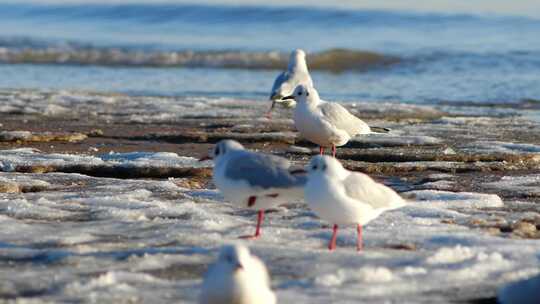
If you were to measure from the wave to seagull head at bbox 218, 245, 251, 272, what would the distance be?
2062 cm

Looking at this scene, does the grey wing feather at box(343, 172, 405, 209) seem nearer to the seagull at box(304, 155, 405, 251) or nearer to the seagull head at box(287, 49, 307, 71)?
the seagull at box(304, 155, 405, 251)

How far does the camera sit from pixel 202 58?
26641mm

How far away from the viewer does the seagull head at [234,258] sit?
13.0 feet

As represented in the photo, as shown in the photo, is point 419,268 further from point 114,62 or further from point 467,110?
point 114,62

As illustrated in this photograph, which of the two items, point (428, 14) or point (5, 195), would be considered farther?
point (428, 14)

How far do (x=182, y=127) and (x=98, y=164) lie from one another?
3.26m

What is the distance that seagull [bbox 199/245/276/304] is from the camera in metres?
3.96

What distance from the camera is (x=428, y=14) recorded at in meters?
45.8

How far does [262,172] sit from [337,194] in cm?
58

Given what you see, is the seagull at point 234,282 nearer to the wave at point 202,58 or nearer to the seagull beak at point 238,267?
the seagull beak at point 238,267

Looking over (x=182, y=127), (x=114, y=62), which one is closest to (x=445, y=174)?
(x=182, y=127)

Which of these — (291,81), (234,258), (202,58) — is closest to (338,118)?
(291,81)

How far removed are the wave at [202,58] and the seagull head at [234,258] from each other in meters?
20.6

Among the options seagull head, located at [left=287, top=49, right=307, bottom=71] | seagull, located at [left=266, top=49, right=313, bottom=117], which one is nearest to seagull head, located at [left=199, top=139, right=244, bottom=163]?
seagull, located at [left=266, top=49, right=313, bottom=117]
